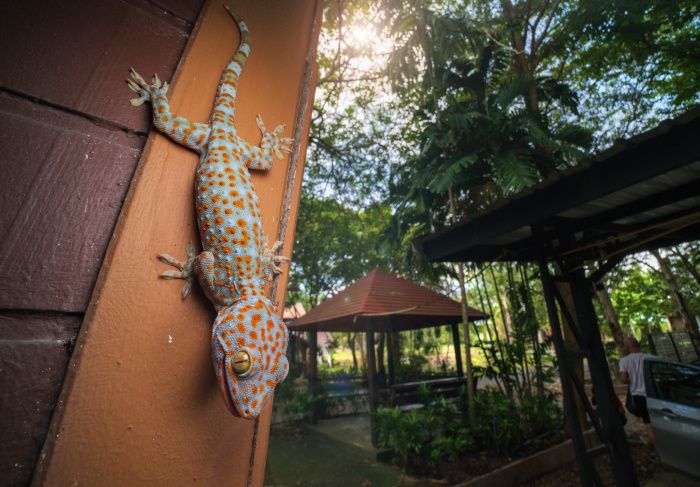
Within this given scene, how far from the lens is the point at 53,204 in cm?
69

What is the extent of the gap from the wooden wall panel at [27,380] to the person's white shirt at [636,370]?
8.04 meters

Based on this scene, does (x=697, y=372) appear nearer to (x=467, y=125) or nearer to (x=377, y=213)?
(x=467, y=125)

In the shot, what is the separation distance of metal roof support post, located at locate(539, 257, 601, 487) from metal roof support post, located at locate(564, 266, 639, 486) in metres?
0.27

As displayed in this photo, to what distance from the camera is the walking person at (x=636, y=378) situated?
19.0ft

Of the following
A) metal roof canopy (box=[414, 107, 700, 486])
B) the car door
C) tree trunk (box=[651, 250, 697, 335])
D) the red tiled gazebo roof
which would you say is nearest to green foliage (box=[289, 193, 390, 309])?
the red tiled gazebo roof

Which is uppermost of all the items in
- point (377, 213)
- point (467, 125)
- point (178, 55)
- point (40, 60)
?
point (377, 213)

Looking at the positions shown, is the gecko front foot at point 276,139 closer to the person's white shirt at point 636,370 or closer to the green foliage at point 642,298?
the person's white shirt at point 636,370

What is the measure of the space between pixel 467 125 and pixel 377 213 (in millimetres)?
6810

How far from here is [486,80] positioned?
7.97 meters

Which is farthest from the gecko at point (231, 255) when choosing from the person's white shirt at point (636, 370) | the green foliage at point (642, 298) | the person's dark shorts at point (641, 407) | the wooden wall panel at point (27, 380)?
the green foliage at point (642, 298)

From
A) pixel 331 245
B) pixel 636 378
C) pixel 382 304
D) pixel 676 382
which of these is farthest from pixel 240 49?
pixel 331 245

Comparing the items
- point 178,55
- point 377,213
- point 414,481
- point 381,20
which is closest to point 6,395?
point 178,55

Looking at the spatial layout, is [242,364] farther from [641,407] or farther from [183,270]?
[641,407]

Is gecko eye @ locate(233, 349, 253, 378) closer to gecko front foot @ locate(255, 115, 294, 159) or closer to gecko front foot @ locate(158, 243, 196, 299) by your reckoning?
gecko front foot @ locate(158, 243, 196, 299)
